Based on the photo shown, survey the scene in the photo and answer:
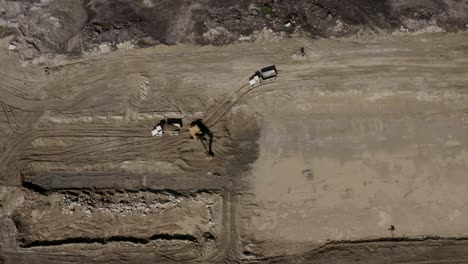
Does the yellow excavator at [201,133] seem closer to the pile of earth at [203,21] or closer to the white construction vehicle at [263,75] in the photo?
the white construction vehicle at [263,75]

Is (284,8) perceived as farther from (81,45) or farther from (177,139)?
(81,45)

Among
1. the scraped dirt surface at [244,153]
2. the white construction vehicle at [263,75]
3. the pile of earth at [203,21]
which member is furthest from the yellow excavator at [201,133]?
the pile of earth at [203,21]

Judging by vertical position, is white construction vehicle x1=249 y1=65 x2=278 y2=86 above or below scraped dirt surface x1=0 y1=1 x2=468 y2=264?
above

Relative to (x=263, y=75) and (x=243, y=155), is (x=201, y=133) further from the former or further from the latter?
(x=263, y=75)

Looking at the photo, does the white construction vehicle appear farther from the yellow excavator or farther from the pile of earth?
the yellow excavator

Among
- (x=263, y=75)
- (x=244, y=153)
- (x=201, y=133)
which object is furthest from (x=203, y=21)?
(x=244, y=153)

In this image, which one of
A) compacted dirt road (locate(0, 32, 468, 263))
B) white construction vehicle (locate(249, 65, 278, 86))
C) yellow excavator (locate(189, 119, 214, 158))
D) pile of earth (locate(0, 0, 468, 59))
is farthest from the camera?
pile of earth (locate(0, 0, 468, 59))

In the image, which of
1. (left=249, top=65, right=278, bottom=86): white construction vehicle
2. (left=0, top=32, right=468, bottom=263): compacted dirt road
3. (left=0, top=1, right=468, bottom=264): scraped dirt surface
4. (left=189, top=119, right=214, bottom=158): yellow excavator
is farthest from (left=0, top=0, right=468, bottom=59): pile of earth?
(left=189, top=119, right=214, bottom=158): yellow excavator
